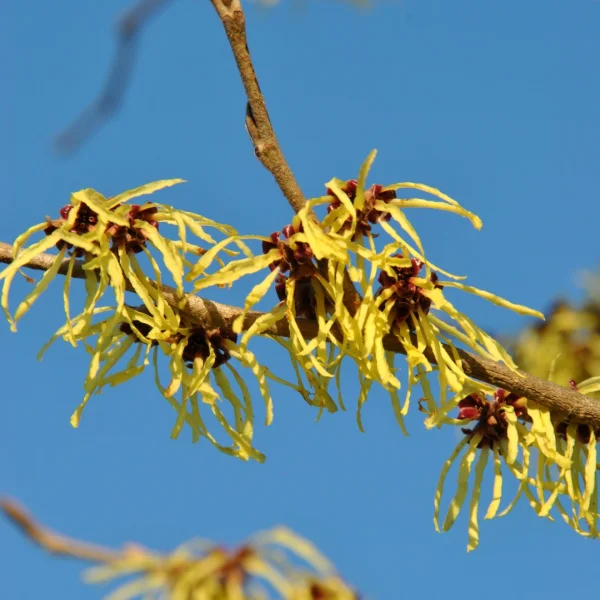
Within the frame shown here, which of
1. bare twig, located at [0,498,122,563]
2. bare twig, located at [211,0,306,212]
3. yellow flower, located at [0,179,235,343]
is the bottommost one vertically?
bare twig, located at [0,498,122,563]

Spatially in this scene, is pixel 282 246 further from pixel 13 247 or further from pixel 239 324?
pixel 13 247

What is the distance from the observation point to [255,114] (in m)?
1.90

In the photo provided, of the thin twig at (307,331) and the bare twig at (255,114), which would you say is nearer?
the bare twig at (255,114)

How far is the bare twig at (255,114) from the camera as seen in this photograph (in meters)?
1.85

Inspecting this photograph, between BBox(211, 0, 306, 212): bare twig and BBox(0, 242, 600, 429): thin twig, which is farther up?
BBox(211, 0, 306, 212): bare twig

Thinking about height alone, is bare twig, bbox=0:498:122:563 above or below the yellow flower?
below

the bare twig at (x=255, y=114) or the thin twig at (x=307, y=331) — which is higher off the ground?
the bare twig at (x=255, y=114)

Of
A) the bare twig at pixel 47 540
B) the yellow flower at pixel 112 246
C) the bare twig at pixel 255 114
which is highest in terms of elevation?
the bare twig at pixel 255 114

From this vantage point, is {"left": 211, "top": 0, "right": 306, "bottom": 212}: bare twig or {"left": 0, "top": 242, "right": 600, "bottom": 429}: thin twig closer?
{"left": 211, "top": 0, "right": 306, "bottom": 212}: bare twig

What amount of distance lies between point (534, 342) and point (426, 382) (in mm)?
1843

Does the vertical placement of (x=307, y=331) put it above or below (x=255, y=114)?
below

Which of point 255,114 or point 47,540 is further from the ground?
point 255,114

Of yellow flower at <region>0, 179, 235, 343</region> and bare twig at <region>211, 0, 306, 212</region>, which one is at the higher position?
bare twig at <region>211, 0, 306, 212</region>

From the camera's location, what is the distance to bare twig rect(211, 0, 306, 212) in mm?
1849
